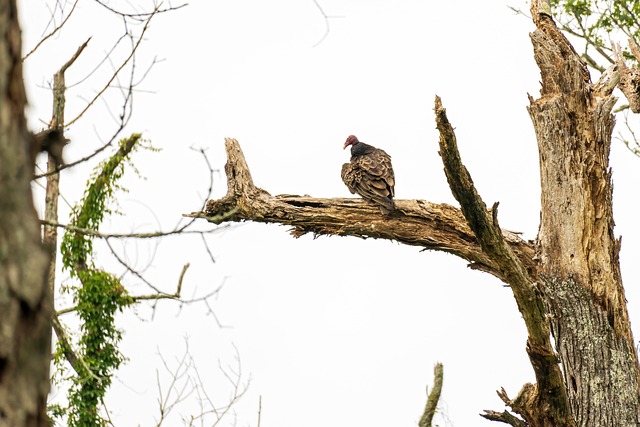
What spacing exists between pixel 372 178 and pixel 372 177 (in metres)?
0.02

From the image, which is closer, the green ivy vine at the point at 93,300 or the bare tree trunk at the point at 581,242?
the bare tree trunk at the point at 581,242

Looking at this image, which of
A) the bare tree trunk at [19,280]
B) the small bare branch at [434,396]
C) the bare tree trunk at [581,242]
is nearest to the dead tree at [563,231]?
the bare tree trunk at [581,242]

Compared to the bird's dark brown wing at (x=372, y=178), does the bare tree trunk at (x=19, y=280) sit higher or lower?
lower

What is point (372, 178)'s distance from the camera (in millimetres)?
7848

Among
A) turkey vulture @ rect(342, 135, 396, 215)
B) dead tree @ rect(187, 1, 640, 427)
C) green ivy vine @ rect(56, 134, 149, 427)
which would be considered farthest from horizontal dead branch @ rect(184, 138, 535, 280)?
green ivy vine @ rect(56, 134, 149, 427)

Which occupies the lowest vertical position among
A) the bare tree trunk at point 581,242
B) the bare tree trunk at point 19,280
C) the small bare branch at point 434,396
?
the bare tree trunk at point 19,280

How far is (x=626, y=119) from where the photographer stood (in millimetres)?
13078

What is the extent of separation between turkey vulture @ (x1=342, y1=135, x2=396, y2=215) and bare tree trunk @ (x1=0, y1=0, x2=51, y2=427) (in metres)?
6.28

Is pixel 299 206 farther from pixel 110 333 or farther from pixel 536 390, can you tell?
pixel 110 333

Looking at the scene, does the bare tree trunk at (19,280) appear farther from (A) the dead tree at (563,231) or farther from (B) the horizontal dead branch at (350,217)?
(B) the horizontal dead branch at (350,217)

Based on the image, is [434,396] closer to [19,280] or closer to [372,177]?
[372,177]

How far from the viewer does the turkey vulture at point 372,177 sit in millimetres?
7652

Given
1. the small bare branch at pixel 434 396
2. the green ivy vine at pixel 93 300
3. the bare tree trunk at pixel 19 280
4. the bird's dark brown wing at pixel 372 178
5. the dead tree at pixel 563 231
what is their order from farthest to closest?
1. the green ivy vine at pixel 93 300
2. the bird's dark brown wing at pixel 372 178
3. the dead tree at pixel 563 231
4. the small bare branch at pixel 434 396
5. the bare tree trunk at pixel 19 280

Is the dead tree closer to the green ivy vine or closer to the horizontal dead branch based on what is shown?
the horizontal dead branch
